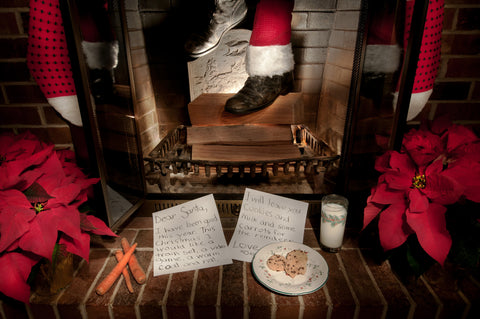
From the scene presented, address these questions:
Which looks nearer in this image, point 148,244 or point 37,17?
point 37,17

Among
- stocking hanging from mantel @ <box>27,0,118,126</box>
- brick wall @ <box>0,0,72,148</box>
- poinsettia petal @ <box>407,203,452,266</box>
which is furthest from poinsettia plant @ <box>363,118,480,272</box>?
brick wall @ <box>0,0,72,148</box>

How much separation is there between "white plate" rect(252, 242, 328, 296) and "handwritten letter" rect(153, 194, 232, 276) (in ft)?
0.34

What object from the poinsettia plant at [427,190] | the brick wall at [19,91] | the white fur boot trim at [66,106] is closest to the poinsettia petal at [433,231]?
the poinsettia plant at [427,190]

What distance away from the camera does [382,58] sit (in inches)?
32.9

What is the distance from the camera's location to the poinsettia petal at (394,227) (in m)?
0.71

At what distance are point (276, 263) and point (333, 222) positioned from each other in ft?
0.65

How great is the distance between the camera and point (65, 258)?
2.46 feet

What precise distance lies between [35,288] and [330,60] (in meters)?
1.20

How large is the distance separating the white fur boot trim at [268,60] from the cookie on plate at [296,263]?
0.59 meters

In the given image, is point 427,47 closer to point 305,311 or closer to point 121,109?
point 305,311

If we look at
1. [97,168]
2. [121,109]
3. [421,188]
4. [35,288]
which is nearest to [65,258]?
[35,288]

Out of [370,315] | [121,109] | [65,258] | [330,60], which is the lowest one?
[370,315]

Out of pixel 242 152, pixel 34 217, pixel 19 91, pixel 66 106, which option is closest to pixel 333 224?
pixel 242 152

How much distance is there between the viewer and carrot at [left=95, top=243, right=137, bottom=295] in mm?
750
